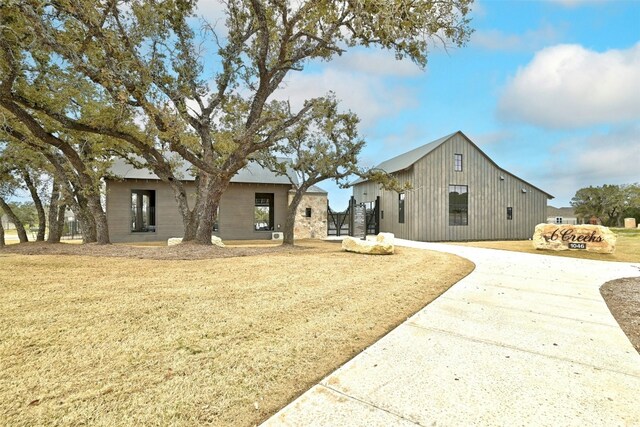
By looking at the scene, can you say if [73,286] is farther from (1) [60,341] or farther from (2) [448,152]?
(2) [448,152]

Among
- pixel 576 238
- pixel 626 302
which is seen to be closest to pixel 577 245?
pixel 576 238

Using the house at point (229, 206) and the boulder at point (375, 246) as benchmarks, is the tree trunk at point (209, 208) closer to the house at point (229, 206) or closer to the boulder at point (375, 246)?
the boulder at point (375, 246)

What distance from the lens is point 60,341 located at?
9.73 feet

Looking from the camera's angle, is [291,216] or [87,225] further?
[291,216]

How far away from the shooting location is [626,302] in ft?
16.9

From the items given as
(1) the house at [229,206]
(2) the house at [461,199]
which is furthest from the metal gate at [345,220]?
(2) the house at [461,199]

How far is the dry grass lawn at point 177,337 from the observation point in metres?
2.09

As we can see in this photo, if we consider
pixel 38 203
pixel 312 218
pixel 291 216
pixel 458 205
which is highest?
pixel 38 203

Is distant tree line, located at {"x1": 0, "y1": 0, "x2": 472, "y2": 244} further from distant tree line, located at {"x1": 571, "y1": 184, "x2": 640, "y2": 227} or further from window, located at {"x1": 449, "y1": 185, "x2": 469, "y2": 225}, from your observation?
distant tree line, located at {"x1": 571, "y1": 184, "x2": 640, "y2": 227}

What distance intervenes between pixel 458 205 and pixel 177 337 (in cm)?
1803

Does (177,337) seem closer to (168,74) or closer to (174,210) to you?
(168,74)

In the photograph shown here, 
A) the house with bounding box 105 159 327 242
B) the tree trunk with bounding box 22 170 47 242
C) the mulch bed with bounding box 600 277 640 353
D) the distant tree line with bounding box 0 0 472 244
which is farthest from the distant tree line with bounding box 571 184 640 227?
the tree trunk with bounding box 22 170 47 242

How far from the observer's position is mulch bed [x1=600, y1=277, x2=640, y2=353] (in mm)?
3854

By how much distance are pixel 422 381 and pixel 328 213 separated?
18.5m
